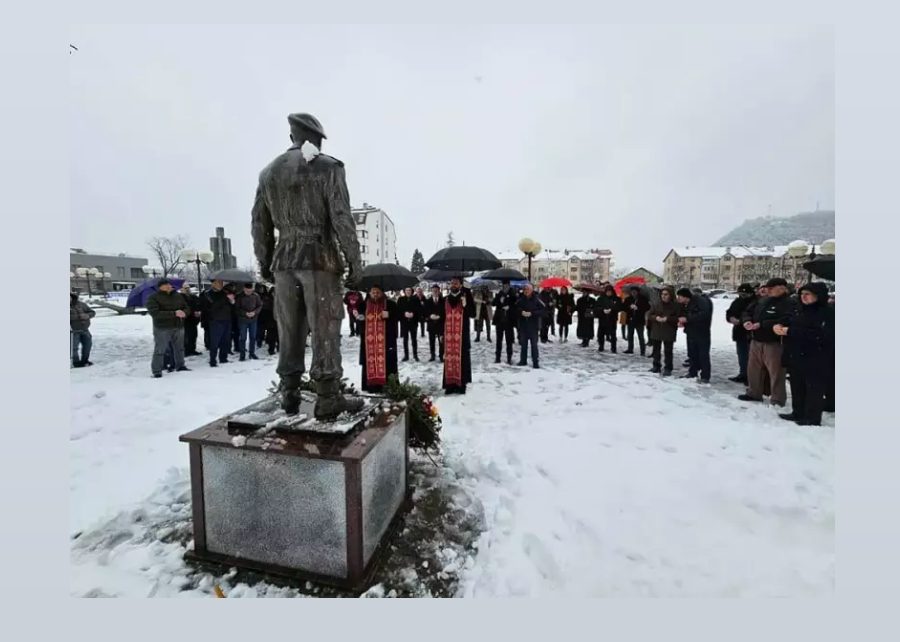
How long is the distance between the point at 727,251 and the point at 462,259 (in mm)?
68937

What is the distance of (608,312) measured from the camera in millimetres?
10867

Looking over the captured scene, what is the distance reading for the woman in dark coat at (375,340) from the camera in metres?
6.93

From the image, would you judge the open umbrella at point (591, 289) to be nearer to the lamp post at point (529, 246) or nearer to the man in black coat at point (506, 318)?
the lamp post at point (529, 246)

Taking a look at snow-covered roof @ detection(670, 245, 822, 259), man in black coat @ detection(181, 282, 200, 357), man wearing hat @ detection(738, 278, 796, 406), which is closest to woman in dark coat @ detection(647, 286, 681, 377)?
man wearing hat @ detection(738, 278, 796, 406)

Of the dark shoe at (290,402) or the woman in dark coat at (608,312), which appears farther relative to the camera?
the woman in dark coat at (608,312)

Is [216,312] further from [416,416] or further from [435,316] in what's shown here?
[416,416]

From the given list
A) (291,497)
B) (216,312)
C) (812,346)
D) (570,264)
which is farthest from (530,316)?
(570,264)

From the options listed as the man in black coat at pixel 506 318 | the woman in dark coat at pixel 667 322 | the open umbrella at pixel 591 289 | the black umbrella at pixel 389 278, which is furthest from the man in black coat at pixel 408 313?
the woman in dark coat at pixel 667 322

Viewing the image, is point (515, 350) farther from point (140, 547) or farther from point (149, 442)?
point (140, 547)

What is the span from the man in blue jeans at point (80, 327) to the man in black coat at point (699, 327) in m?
11.4

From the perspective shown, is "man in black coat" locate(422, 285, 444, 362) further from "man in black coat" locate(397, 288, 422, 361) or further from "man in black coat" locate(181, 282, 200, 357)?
"man in black coat" locate(181, 282, 200, 357)

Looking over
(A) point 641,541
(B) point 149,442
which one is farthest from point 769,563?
(B) point 149,442

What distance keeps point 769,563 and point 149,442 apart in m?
5.72

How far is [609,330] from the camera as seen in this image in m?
11.1
